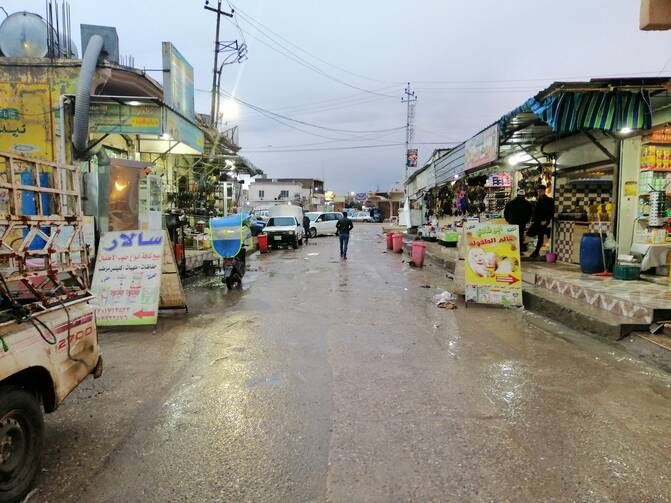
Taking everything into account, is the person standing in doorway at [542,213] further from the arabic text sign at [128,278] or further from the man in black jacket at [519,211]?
the arabic text sign at [128,278]

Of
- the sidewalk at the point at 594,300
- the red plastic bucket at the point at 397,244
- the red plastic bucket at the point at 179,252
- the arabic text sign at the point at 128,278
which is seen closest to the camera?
the sidewalk at the point at 594,300

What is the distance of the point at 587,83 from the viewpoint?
8656 mm

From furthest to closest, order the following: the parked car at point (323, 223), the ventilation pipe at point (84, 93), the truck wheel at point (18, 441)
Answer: the parked car at point (323, 223) → the ventilation pipe at point (84, 93) → the truck wheel at point (18, 441)

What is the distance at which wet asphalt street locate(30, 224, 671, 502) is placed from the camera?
3.15 m

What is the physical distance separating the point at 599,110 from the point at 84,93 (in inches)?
473

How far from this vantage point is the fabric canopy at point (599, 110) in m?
8.90

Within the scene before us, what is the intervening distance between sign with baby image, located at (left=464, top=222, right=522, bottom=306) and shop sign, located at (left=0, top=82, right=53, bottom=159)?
11.5 meters

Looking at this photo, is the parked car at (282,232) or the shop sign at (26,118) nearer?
the shop sign at (26,118)

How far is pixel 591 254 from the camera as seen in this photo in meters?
10.1

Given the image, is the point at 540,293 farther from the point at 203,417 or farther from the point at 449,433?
the point at 203,417

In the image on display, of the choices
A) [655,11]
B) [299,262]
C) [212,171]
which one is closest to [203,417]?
[655,11]

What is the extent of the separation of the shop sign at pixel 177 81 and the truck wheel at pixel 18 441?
13092mm

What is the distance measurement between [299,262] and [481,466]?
15.2 m

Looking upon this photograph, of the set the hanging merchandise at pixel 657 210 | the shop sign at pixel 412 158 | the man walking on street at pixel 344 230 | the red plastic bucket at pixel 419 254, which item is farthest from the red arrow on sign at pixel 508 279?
the shop sign at pixel 412 158
